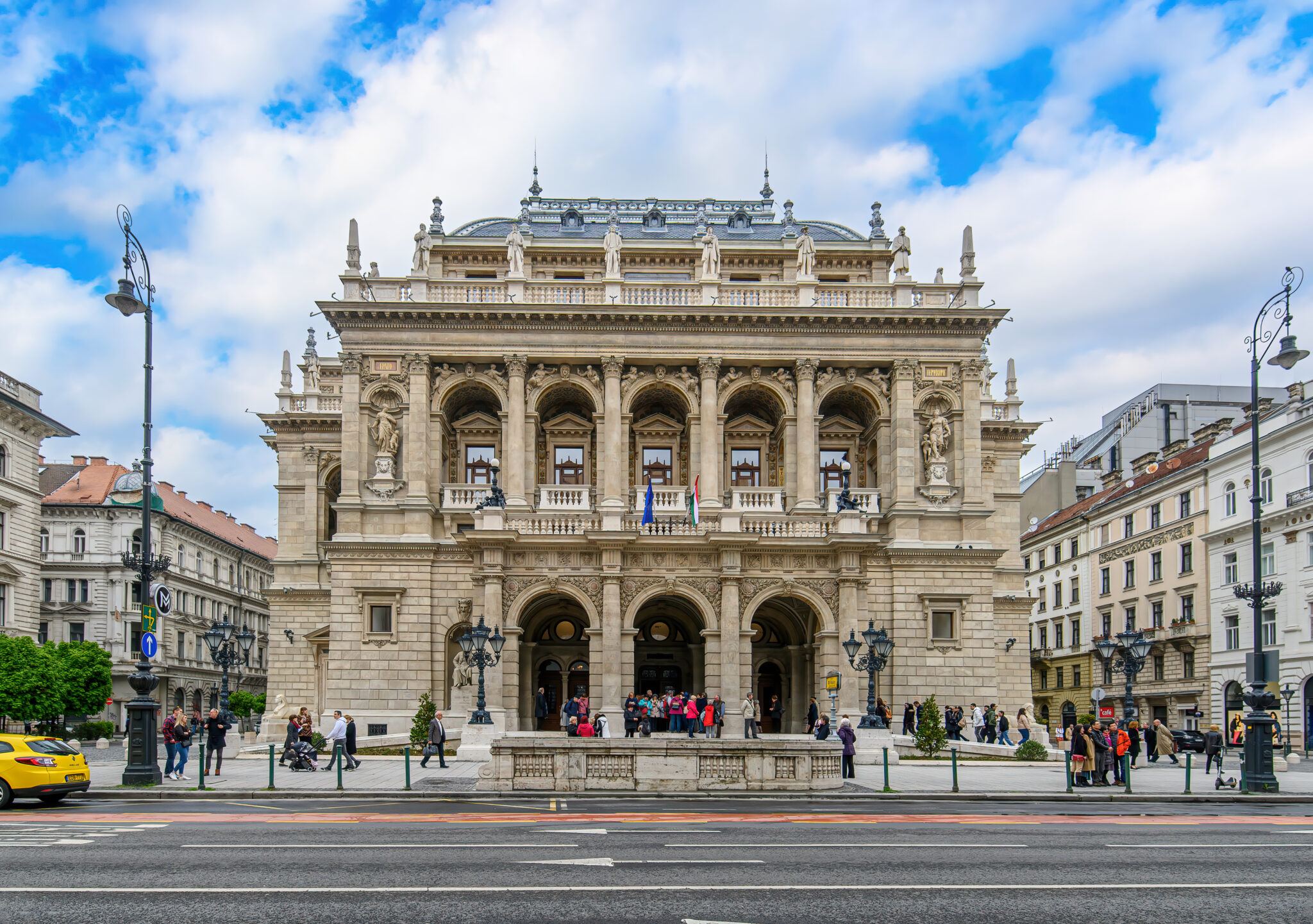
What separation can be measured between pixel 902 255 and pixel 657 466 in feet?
43.4

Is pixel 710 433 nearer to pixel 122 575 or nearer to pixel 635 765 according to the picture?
pixel 635 765

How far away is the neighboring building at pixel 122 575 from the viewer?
2771 inches

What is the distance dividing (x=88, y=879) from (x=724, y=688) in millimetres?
30774

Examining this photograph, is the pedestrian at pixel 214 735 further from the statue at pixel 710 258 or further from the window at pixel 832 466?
the window at pixel 832 466

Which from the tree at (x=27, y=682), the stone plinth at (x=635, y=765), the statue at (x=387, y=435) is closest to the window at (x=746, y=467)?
the statue at (x=387, y=435)

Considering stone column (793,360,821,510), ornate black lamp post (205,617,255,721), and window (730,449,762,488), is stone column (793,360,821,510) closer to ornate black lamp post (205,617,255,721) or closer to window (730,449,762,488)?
window (730,449,762,488)

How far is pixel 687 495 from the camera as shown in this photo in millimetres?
43812

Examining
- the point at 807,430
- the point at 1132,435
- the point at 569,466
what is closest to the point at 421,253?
the point at 569,466

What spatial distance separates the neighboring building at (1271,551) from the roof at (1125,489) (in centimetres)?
327

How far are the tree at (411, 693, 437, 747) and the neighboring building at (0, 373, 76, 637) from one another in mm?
23617

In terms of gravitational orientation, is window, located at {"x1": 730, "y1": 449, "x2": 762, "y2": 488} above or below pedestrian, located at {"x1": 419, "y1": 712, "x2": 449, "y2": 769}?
above

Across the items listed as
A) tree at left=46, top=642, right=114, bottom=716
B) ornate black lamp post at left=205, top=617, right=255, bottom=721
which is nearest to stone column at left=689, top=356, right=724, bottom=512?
ornate black lamp post at left=205, top=617, right=255, bottom=721

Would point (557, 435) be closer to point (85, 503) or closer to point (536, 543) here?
point (536, 543)

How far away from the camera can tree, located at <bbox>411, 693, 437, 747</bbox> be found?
3772cm
